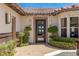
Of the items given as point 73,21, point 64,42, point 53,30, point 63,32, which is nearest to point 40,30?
point 53,30

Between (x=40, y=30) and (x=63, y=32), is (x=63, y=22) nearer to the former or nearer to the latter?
(x=63, y=32)

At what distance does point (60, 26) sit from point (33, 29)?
3.69 meters

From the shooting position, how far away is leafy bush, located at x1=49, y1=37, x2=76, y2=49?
707 inches

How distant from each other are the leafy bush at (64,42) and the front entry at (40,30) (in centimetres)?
202

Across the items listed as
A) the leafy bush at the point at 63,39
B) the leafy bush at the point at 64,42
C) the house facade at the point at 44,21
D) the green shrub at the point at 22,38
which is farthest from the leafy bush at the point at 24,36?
the leafy bush at the point at 63,39

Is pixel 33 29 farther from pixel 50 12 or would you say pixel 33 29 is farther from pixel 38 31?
pixel 50 12

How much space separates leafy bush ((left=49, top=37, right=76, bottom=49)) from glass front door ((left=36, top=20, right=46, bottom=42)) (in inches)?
84.3

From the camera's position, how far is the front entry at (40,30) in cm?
2161

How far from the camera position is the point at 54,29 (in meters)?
20.8

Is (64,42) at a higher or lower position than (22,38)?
lower

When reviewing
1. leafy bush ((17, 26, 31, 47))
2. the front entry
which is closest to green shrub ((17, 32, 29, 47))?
leafy bush ((17, 26, 31, 47))

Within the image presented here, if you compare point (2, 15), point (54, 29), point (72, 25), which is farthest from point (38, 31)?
point (2, 15)

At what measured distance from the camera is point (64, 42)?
18672 mm

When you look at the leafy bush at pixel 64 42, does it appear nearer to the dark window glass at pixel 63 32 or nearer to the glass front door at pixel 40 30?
the dark window glass at pixel 63 32
